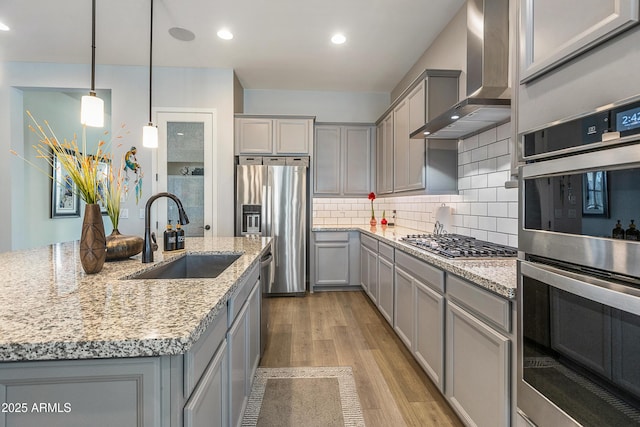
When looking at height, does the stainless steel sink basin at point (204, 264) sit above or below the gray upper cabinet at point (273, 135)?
below

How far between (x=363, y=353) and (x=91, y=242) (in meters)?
2.05

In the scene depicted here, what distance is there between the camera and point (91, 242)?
1.30 meters

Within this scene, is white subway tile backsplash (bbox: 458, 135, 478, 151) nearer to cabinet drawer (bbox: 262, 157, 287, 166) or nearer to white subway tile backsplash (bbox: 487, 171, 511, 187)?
white subway tile backsplash (bbox: 487, 171, 511, 187)

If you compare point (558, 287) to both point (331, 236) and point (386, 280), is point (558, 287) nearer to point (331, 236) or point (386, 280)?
point (386, 280)

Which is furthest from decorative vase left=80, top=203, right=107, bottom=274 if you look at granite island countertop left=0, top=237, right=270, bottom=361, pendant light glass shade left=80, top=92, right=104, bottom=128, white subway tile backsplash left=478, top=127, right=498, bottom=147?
white subway tile backsplash left=478, top=127, right=498, bottom=147

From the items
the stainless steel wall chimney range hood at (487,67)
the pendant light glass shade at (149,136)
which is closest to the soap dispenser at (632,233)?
the stainless steel wall chimney range hood at (487,67)

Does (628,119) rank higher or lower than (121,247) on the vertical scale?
higher

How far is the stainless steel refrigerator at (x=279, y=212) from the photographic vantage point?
3883mm

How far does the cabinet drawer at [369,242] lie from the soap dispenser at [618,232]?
8.23ft

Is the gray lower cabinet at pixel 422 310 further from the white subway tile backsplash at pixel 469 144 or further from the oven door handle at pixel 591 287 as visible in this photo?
the white subway tile backsplash at pixel 469 144

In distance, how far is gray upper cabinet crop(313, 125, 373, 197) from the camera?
435 cm

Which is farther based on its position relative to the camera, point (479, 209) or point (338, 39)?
point (338, 39)

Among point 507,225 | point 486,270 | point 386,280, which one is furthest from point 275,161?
point 486,270

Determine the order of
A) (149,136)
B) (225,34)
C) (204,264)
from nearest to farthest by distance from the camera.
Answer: (204,264), (149,136), (225,34)
